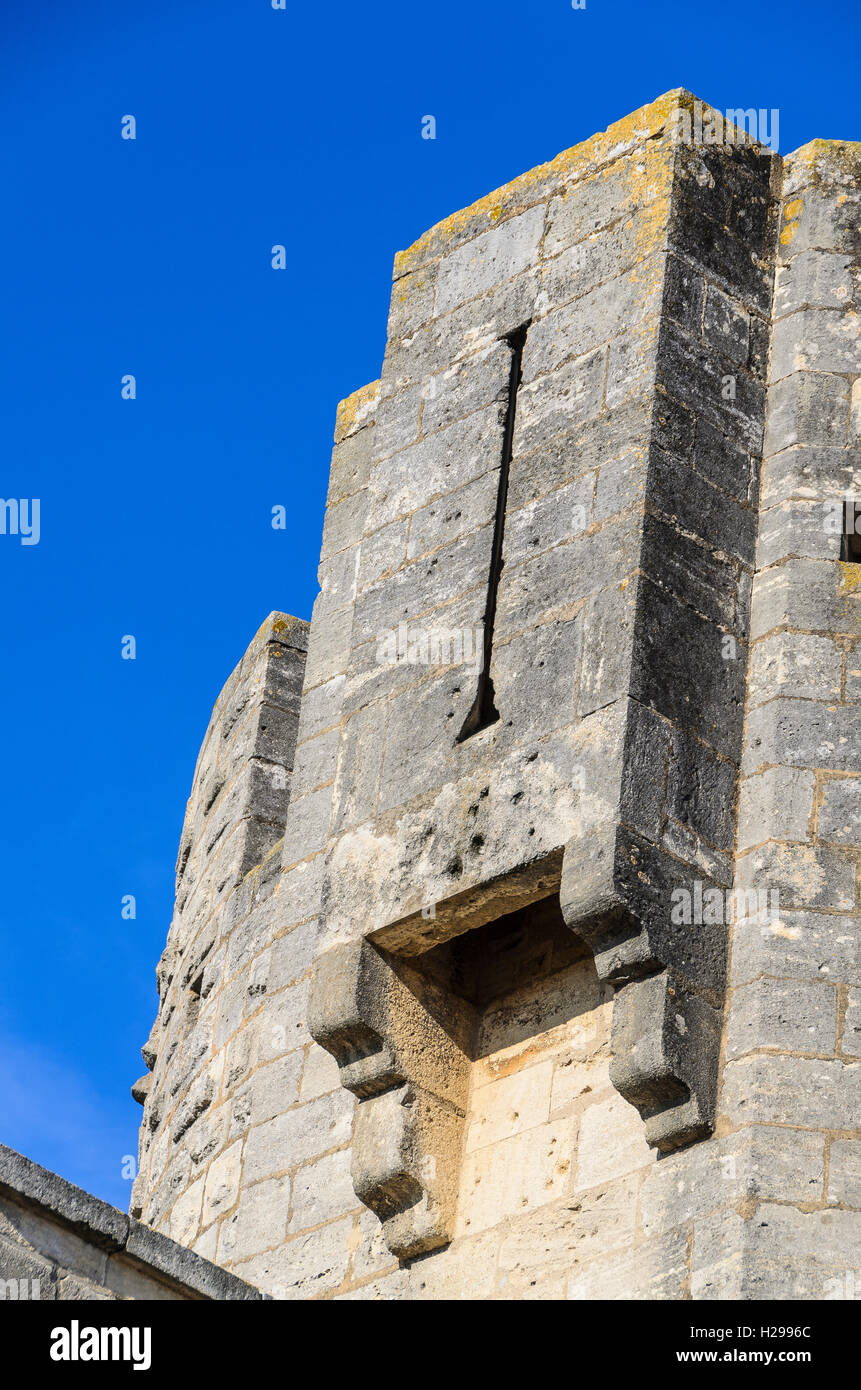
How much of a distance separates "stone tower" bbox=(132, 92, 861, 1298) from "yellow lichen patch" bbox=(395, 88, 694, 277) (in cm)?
1

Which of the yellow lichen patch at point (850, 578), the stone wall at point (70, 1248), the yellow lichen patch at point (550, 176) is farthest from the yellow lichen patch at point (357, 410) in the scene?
the stone wall at point (70, 1248)

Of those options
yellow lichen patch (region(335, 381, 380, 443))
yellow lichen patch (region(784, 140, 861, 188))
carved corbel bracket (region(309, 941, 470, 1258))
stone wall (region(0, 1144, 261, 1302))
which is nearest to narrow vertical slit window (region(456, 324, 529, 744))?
carved corbel bracket (region(309, 941, 470, 1258))

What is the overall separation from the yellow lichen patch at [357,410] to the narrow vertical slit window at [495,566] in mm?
1380

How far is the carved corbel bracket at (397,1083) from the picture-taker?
677 cm

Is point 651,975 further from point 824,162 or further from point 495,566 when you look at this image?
point 824,162

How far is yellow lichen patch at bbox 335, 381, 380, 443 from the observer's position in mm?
8953

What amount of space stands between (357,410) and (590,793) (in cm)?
300

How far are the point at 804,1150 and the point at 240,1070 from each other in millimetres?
2601

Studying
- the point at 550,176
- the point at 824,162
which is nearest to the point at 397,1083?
the point at 550,176

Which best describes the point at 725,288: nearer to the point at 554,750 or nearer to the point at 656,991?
the point at 554,750

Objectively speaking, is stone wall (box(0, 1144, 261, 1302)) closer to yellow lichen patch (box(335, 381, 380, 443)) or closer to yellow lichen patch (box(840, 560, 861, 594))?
yellow lichen patch (box(840, 560, 861, 594))

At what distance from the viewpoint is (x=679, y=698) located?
659 centimetres
